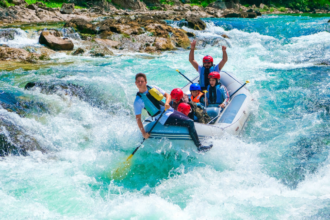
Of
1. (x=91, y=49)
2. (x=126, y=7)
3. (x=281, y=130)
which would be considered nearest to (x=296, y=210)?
(x=281, y=130)

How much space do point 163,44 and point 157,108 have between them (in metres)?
8.98

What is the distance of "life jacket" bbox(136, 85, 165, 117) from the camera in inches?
168

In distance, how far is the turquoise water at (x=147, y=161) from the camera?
12.2ft

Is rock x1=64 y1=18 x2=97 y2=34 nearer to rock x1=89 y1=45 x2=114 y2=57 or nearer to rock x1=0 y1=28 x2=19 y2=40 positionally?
rock x1=89 y1=45 x2=114 y2=57

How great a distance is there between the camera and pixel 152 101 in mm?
4348

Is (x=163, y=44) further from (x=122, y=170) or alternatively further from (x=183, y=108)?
(x=122, y=170)

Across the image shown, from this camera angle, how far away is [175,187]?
14.0 ft

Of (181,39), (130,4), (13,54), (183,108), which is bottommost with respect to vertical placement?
(13,54)

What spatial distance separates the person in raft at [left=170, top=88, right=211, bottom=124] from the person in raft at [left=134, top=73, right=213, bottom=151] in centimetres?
36

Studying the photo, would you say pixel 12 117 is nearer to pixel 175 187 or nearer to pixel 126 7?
pixel 175 187

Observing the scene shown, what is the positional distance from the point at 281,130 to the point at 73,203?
4.27 m

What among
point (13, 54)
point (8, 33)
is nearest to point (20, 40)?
point (8, 33)

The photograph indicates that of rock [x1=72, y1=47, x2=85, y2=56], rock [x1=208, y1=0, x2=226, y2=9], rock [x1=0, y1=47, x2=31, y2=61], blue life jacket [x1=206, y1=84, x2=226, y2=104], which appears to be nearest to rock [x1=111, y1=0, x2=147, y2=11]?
rock [x1=208, y1=0, x2=226, y2=9]

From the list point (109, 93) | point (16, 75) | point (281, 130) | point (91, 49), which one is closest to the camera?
point (281, 130)
